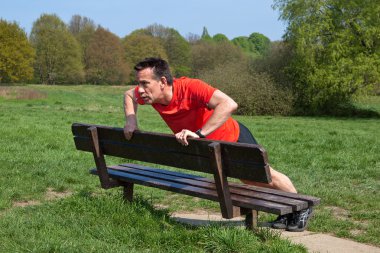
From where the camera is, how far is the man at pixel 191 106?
15.1 ft

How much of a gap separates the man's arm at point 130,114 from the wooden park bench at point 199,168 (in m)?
0.07

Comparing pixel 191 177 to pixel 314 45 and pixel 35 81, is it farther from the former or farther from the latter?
pixel 35 81

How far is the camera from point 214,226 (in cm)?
442

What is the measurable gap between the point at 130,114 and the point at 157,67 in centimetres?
76

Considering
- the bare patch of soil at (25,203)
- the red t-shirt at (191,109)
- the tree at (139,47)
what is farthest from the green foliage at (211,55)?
the red t-shirt at (191,109)

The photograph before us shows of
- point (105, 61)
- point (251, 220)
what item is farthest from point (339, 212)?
point (105, 61)

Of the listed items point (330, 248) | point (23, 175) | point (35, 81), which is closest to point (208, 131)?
point (330, 248)

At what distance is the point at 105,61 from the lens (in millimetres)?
74750

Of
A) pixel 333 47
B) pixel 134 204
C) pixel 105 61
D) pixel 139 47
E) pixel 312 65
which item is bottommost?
pixel 134 204

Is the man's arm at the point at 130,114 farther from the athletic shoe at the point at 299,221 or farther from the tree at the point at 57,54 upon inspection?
the tree at the point at 57,54

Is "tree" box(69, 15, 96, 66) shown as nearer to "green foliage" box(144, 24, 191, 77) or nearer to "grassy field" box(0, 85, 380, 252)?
"green foliage" box(144, 24, 191, 77)

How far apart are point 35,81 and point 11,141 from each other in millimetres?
69174

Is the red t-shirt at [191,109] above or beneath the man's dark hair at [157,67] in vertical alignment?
beneath

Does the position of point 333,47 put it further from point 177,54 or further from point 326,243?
point 177,54
